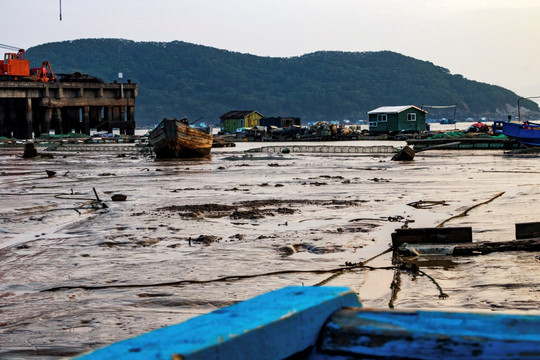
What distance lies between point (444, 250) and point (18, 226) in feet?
23.2

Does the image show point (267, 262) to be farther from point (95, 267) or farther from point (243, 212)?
point (243, 212)

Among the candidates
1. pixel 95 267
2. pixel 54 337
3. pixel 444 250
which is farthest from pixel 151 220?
pixel 54 337

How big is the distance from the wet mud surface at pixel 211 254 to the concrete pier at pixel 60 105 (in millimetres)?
50238

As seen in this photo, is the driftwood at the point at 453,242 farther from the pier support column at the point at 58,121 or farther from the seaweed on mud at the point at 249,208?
the pier support column at the point at 58,121

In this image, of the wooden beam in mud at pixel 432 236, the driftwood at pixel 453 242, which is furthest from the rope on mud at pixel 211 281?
the wooden beam in mud at pixel 432 236

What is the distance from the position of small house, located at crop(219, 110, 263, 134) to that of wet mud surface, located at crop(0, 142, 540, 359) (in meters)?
79.3

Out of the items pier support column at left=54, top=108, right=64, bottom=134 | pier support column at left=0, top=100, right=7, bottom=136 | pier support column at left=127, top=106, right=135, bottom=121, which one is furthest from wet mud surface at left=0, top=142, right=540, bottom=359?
pier support column at left=127, top=106, right=135, bottom=121

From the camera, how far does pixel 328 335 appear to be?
2264mm

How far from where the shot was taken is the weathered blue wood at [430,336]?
78.9 inches

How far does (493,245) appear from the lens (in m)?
8.34

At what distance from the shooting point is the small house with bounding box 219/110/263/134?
320 feet

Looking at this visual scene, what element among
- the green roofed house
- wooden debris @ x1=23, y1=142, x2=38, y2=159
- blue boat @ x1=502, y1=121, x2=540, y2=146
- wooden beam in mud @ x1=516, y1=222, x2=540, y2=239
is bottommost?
wooden beam in mud @ x1=516, y1=222, x2=540, y2=239

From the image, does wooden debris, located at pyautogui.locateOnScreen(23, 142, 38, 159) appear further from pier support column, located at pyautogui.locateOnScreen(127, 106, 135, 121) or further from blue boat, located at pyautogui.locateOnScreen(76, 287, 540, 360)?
pier support column, located at pyautogui.locateOnScreen(127, 106, 135, 121)

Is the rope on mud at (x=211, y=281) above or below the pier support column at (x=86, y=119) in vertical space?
below
